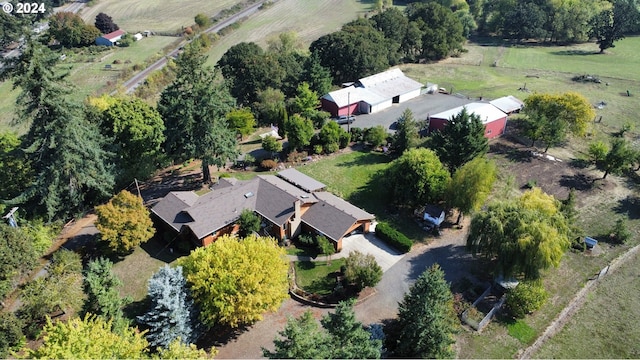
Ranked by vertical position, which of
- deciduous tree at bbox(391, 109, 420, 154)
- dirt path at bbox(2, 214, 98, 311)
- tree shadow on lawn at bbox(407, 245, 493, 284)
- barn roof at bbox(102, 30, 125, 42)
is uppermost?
barn roof at bbox(102, 30, 125, 42)

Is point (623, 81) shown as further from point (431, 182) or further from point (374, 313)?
point (374, 313)

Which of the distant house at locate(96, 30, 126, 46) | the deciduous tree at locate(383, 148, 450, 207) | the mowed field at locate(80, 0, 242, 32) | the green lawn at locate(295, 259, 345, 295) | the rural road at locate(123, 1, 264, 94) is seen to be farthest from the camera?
the mowed field at locate(80, 0, 242, 32)

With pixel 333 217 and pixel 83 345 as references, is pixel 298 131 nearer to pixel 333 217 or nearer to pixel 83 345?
pixel 333 217

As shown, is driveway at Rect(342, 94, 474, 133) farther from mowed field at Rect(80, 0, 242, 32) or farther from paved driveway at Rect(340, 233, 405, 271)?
mowed field at Rect(80, 0, 242, 32)

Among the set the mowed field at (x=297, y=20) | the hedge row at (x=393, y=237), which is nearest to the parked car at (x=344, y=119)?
the hedge row at (x=393, y=237)

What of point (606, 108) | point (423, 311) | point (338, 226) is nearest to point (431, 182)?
point (338, 226)

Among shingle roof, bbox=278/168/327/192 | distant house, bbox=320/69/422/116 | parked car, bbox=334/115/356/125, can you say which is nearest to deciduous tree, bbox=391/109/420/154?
parked car, bbox=334/115/356/125
